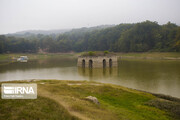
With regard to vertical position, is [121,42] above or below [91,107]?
above

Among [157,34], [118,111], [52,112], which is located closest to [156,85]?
[118,111]

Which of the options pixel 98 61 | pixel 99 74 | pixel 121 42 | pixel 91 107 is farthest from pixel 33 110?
pixel 121 42

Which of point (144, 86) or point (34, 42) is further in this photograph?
point (34, 42)

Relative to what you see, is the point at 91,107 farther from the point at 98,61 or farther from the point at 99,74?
the point at 98,61

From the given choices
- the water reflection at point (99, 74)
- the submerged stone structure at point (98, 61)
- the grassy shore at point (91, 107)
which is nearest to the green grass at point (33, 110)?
the grassy shore at point (91, 107)

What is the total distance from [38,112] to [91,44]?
346 feet

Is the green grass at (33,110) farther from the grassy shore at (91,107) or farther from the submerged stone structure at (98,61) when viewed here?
the submerged stone structure at (98,61)

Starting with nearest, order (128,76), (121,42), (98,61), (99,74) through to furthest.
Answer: (128,76)
(99,74)
(98,61)
(121,42)

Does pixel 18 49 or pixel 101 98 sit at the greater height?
pixel 18 49

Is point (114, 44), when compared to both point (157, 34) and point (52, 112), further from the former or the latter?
point (52, 112)

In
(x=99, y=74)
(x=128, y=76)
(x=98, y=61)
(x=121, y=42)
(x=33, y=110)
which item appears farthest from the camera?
(x=121, y=42)

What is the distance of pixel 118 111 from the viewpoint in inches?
501

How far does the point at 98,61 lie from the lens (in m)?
A: 48.6

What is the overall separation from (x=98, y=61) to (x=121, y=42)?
4739 cm
